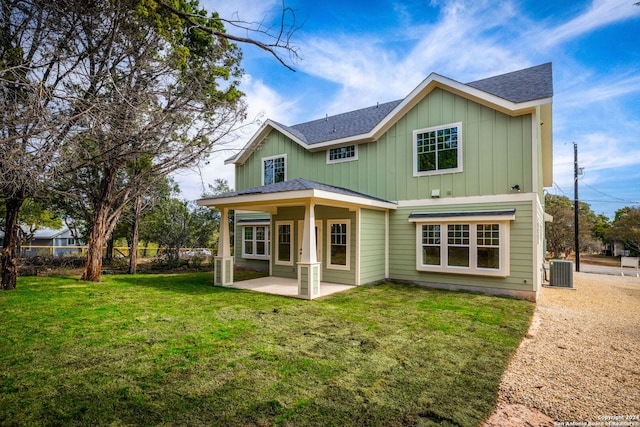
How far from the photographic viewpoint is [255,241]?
13422 mm

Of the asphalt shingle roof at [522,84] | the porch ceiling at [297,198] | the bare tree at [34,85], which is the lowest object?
the porch ceiling at [297,198]

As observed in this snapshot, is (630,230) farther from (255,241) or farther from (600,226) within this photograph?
(255,241)

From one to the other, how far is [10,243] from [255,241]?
299 inches

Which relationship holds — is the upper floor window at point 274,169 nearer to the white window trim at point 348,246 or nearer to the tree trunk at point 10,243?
the white window trim at point 348,246

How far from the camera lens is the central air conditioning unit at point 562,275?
1111 centimetres

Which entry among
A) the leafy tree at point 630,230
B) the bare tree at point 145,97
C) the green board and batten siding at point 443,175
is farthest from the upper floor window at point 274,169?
the leafy tree at point 630,230

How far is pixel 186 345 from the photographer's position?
14.0 ft

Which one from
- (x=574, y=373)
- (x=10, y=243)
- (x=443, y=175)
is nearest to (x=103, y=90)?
(x=10, y=243)

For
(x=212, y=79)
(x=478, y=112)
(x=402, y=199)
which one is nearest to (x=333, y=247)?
(x=402, y=199)

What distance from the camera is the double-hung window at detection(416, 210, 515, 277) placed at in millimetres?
8398

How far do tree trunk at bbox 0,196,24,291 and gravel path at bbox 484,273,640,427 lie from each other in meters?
10.3

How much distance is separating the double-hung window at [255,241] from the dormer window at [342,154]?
405 centimetres

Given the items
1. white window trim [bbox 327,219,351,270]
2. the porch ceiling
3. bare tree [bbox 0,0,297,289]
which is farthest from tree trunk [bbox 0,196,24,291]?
white window trim [bbox 327,219,351,270]

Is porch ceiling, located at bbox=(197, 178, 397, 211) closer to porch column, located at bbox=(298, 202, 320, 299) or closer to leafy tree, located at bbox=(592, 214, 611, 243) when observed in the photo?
porch column, located at bbox=(298, 202, 320, 299)
